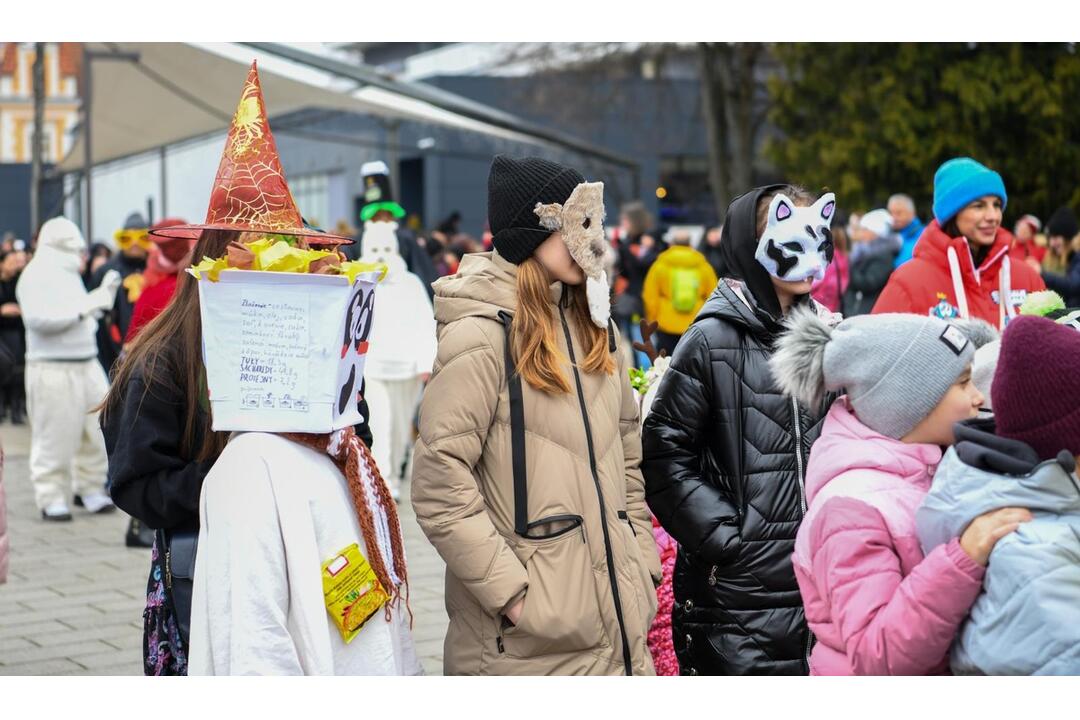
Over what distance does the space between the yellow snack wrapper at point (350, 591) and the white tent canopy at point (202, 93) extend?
11.4m

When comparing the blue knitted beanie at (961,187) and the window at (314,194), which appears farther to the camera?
the window at (314,194)

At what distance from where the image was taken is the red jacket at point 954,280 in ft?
19.5

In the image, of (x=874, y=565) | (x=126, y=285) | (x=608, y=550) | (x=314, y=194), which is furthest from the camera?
(x=314, y=194)

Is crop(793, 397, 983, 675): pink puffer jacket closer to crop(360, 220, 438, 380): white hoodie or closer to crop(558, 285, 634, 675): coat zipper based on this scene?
crop(558, 285, 634, 675): coat zipper

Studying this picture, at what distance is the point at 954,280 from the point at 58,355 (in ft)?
21.2

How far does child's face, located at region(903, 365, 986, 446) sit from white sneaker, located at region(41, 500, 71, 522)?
8052 millimetres

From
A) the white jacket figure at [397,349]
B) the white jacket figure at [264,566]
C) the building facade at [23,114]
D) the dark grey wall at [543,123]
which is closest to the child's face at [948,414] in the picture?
the white jacket figure at [264,566]

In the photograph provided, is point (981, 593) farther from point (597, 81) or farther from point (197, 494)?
point (597, 81)

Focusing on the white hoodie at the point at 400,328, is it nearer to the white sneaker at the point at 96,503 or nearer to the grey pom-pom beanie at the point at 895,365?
the white sneaker at the point at 96,503

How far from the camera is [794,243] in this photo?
3.89 m

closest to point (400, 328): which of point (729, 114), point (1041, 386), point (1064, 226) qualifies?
point (1041, 386)

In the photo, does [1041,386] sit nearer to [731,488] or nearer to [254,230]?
[731,488]

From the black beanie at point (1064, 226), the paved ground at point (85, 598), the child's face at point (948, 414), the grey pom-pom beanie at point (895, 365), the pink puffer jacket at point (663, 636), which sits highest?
the black beanie at point (1064, 226)

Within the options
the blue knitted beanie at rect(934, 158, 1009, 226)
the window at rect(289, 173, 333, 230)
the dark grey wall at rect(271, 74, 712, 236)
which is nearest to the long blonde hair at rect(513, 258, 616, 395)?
the blue knitted beanie at rect(934, 158, 1009, 226)
